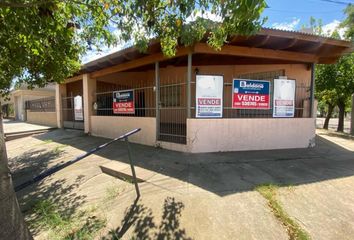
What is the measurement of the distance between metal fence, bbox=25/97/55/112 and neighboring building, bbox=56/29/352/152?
6775mm

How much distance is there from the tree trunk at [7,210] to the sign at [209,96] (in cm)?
453

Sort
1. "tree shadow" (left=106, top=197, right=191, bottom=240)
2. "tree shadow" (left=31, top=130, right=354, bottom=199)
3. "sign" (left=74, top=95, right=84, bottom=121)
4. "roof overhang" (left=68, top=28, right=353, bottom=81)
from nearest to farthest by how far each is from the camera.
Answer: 1. "tree shadow" (left=106, top=197, right=191, bottom=240)
2. "tree shadow" (left=31, top=130, right=354, bottom=199)
3. "roof overhang" (left=68, top=28, right=353, bottom=81)
4. "sign" (left=74, top=95, right=84, bottom=121)

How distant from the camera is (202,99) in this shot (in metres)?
6.08

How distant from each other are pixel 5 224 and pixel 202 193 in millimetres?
2683

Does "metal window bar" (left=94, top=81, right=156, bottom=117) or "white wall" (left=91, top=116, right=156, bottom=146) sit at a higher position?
"metal window bar" (left=94, top=81, right=156, bottom=117)

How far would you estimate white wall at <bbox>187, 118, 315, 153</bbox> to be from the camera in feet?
20.1

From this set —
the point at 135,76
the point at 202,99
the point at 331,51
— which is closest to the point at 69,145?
the point at 135,76

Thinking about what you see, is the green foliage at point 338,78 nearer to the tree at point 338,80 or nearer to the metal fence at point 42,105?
the tree at point 338,80

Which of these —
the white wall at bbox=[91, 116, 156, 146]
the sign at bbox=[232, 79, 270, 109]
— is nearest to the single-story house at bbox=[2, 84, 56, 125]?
the white wall at bbox=[91, 116, 156, 146]

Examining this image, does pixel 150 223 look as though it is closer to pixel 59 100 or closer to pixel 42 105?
pixel 59 100

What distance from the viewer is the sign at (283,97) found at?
680 cm

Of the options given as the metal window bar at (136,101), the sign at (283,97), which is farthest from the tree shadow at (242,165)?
the metal window bar at (136,101)

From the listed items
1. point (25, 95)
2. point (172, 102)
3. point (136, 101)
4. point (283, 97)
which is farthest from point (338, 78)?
point (25, 95)

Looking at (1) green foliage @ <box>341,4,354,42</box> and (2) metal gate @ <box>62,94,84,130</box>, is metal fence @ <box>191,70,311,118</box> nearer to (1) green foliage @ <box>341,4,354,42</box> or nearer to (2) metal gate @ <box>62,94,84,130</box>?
(2) metal gate @ <box>62,94,84,130</box>
